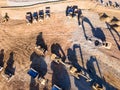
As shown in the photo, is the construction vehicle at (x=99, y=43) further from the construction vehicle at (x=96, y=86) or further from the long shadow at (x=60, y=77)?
the construction vehicle at (x=96, y=86)

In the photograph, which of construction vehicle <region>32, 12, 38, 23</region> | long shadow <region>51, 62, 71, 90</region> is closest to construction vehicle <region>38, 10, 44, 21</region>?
construction vehicle <region>32, 12, 38, 23</region>

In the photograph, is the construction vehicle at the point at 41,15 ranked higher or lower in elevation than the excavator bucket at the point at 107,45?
higher

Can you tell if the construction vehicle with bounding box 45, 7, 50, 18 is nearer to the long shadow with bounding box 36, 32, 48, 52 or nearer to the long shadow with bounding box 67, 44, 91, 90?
the long shadow with bounding box 36, 32, 48, 52

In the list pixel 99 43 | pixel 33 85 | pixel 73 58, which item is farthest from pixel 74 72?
pixel 33 85

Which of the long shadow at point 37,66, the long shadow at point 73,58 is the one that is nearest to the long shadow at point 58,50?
the long shadow at point 73,58

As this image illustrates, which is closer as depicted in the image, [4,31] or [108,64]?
[108,64]

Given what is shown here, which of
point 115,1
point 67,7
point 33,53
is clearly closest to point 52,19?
point 67,7

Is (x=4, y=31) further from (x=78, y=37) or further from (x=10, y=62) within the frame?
(x=78, y=37)

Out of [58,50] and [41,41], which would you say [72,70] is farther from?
[41,41]

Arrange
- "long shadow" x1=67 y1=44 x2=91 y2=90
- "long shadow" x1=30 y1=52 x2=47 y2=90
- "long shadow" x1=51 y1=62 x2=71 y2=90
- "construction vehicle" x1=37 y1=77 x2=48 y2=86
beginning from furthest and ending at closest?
"long shadow" x1=30 y1=52 x2=47 y2=90, "construction vehicle" x1=37 y1=77 x2=48 y2=86, "long shadow" x1=51 y1=62 x2=71 y2=90, "long shadow" x1=67 y1=44 x2=91 y2=90
